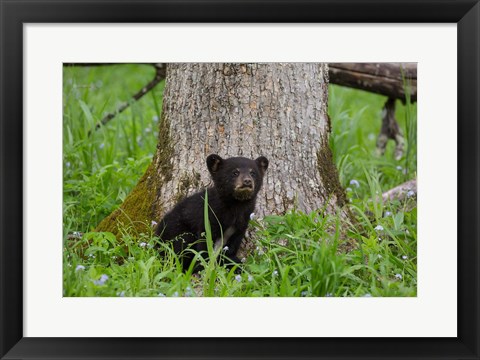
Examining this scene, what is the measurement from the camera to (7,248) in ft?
15.7

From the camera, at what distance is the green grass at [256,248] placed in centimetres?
505

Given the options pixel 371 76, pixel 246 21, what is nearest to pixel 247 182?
pixel 246 21

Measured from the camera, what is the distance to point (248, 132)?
6020 millimetres

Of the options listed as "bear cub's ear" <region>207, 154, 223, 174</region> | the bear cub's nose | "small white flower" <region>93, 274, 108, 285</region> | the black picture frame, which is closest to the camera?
the black picture frame

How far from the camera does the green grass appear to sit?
199 inches

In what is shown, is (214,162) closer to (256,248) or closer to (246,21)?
(256,248)

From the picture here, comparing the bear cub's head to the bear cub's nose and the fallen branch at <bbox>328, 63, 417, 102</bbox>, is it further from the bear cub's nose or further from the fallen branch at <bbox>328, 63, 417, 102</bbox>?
the fallen branch at <bbox>328, 63, 417, 102</bbox>

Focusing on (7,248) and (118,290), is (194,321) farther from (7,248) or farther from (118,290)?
(7,248)

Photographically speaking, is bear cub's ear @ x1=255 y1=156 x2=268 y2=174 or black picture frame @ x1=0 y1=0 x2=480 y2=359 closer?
black picture frame @ x1=0 y1=0 x2=480 y2=359

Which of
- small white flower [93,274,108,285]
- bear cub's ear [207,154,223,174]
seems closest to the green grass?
small white flower [93,274,108,285]

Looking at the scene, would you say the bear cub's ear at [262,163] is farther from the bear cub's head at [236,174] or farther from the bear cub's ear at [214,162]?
the bear cub's ear at [214,162]

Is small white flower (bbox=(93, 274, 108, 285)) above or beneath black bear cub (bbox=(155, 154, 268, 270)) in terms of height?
beneath

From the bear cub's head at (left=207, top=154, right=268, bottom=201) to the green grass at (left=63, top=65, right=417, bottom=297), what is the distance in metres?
0.33

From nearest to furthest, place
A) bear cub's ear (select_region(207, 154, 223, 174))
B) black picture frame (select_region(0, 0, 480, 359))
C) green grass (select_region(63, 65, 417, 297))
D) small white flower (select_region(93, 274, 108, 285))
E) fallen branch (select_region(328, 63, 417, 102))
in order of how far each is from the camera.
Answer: black picture frame (select_region(0, 0, 480, 359)), small white flower (select_region(93, 274, 108, 285)), green grass (select_region(63, 65, 417, 297)), bear cub's ear (select_region(207, 154, 223, 174)), fallen branch (select_region(328, 63, 417, 102))
